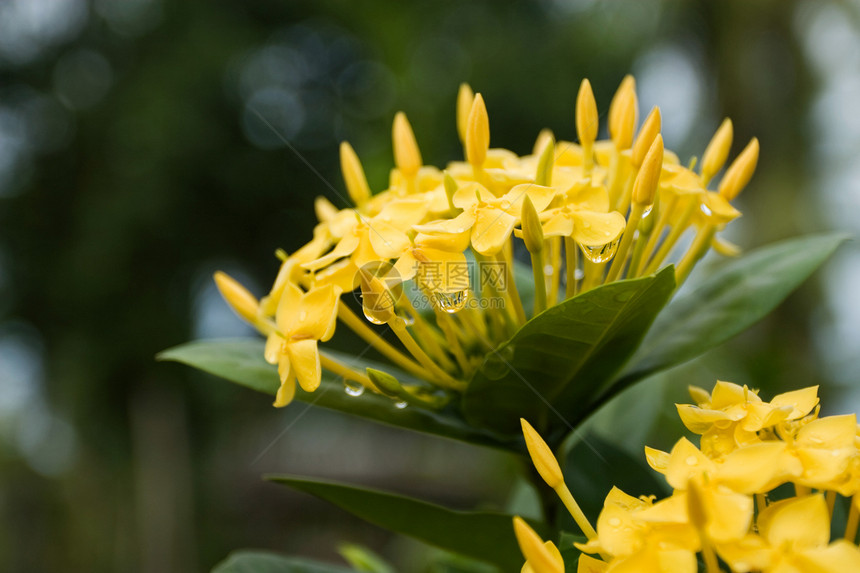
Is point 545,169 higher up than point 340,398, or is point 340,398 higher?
point 545,169

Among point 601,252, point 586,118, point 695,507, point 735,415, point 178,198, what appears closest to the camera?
point 695,507

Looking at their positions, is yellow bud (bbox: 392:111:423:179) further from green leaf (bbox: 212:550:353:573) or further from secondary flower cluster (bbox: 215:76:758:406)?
green leaf (bbox: 212:550:353:573)

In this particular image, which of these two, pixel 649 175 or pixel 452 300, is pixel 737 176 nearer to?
pixel 649 175

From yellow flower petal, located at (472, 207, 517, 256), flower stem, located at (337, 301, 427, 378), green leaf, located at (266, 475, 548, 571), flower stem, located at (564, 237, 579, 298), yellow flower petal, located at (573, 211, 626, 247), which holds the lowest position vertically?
green leaf, located at (266, 475, 548, 571)

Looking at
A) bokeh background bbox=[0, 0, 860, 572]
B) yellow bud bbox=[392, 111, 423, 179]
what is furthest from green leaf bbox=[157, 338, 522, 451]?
bokeh background bbox=[0, 0, 860, 572]

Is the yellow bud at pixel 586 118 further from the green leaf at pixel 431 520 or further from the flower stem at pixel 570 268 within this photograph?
the green leaf at pixel 431 520

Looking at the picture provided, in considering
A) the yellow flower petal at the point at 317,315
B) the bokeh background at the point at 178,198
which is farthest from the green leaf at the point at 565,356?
the bokeh background at the point at 178,198

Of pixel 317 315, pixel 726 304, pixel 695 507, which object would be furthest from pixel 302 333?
pixel 726 304
